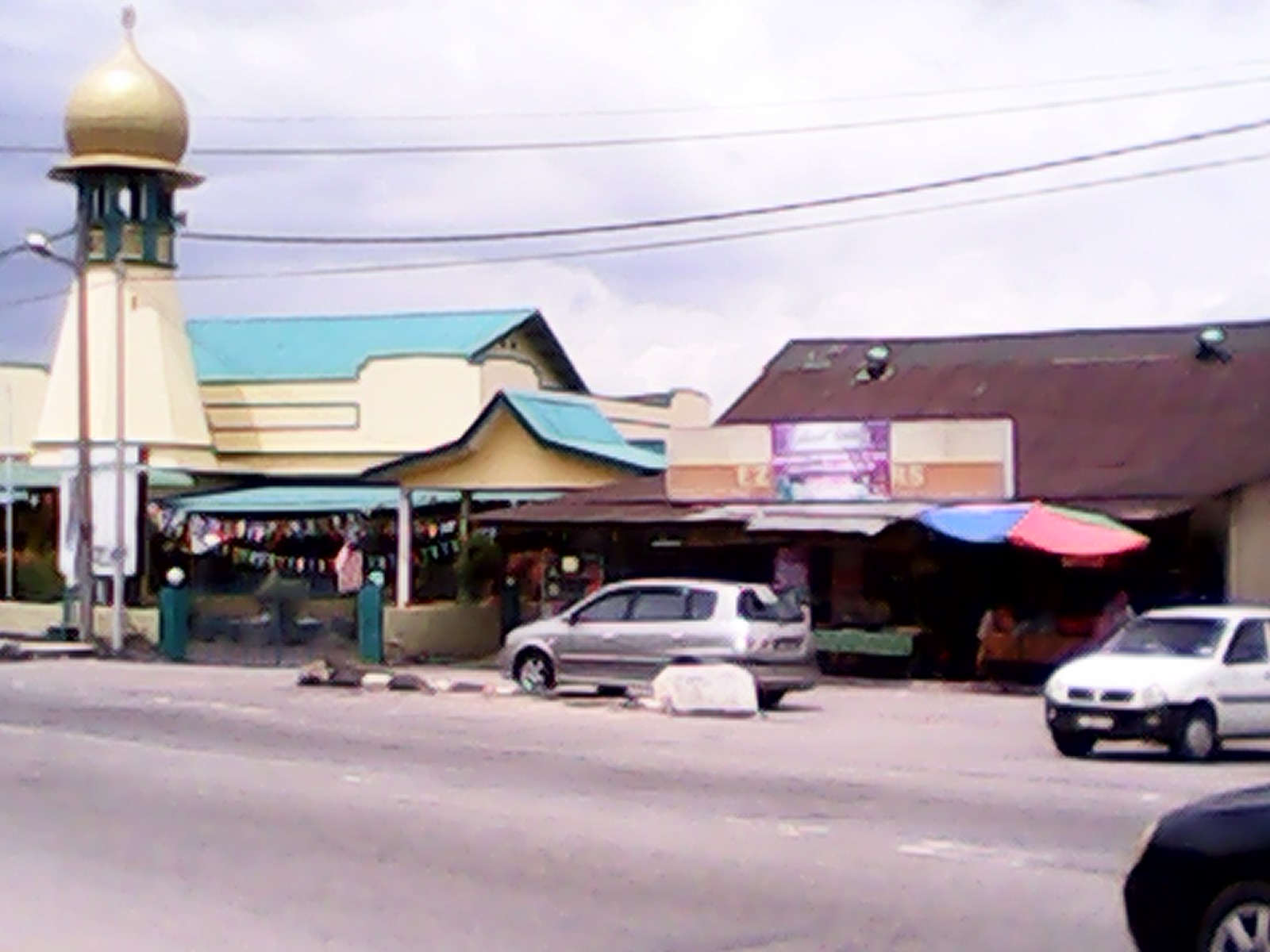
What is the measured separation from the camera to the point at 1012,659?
109 feet

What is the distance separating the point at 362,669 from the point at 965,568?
9645mm

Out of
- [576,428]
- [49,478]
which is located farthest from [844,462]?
[49,478]

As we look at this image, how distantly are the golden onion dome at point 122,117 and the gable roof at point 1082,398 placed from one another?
15.6 metres

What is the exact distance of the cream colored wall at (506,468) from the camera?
41344 mm

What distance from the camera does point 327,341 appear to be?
53781 millimetres

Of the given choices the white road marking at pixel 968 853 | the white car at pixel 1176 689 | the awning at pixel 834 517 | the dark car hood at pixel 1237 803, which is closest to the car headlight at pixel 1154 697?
the white car at pixel 1176 689

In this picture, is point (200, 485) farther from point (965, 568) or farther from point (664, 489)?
point (965, 568)

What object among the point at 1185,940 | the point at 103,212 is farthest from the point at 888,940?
the point at 103,212

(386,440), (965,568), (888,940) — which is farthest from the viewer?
(386,440)

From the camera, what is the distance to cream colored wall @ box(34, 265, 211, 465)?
1977 inches

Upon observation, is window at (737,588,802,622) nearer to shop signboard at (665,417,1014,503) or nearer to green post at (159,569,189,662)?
shop signboard at (665,417,1014,503)

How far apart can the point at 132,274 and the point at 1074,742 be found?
33694 millimetres

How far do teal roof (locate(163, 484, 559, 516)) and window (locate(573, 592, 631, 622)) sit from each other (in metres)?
13.2

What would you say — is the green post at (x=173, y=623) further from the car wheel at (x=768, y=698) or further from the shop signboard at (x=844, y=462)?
the car wheel at (x=768, y=698)
